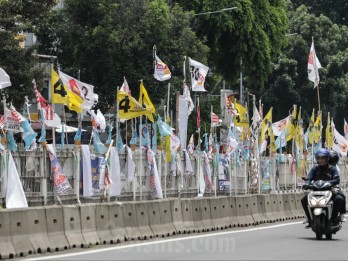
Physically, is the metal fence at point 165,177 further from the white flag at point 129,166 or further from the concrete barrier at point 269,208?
the concrete barrier at point 269,208

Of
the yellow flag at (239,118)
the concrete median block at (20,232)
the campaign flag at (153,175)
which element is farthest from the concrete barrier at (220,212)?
the yellow flag at (239,118)

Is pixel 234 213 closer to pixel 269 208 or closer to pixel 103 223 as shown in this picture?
pixel 269 208

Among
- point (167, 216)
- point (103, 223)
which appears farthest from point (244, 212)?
point (103, 223)

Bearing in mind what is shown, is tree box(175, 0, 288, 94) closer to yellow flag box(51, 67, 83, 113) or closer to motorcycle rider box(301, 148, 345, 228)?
yellow flag box(51, 67, 83, 113)

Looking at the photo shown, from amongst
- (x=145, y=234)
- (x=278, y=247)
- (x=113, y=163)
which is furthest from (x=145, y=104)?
(x=278, y=247)

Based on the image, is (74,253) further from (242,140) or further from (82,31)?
(82,31)

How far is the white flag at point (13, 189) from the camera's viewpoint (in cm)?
2239

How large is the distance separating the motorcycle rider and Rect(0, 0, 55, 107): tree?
21248 mm

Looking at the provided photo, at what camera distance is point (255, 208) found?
968 inches

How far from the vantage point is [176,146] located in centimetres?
3162

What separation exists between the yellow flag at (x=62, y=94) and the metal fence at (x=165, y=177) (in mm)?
1166

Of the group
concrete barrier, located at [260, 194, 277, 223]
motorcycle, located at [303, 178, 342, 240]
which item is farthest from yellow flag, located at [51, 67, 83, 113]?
motorcycle, located at [303, 178, 342, 240]

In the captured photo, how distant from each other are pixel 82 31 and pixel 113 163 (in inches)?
900

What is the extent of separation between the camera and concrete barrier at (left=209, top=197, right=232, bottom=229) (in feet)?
72.0
